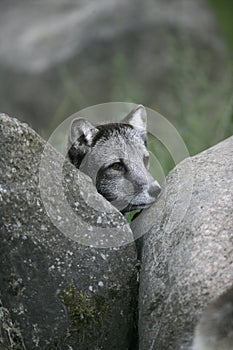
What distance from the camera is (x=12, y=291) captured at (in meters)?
5.38

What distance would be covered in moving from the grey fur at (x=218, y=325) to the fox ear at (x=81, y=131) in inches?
106

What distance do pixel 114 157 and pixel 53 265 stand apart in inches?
71.1

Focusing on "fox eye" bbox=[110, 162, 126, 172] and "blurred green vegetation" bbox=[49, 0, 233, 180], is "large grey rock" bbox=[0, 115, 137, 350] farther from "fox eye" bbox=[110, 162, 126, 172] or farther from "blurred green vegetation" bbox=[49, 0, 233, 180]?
"blurred green vegetation" bbox=[49, 0, 233, 180]

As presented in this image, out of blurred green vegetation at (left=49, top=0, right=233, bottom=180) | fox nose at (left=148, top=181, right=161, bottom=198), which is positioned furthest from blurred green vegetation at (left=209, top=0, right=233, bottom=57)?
fox nose at (left=148, top=181, right=161, bottom=198)

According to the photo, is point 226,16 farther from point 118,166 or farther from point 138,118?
point 118,166

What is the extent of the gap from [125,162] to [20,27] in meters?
9.10

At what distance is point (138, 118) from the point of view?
7484 mm

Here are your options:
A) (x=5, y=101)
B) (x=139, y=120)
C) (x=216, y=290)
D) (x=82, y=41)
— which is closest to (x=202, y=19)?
(x=82, y=41)

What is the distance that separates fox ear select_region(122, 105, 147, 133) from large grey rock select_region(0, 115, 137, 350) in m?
1.82

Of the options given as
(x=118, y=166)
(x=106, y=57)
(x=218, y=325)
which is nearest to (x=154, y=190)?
(x=118, y=166)

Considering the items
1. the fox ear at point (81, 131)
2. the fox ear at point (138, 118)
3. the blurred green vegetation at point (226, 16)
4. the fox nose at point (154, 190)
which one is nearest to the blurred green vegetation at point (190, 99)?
the blurred green vegetation at point (226, 16)

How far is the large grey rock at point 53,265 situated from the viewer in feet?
17.6

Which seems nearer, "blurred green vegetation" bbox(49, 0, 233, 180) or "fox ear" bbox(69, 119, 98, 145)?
"fox ear" bbox(69, 119, 98, 145)

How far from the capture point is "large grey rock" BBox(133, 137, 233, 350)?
16.9ft
